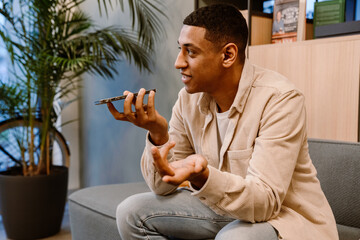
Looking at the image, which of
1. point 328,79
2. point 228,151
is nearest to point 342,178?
point 328,79

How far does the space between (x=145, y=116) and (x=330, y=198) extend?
0.86m

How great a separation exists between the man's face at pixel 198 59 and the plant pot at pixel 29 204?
1.61m

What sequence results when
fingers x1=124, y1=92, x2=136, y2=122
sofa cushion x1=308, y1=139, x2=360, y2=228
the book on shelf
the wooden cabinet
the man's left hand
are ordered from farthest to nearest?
1. the book on shelf
2. the wooden cabinet
3. sofa cushion x1=308, y1=139, x2=360, y2=228
4. fingers x1=124, y1=92, x2=136, y2=122
5. the man's left hand

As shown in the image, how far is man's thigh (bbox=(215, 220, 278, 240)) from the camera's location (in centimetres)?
109

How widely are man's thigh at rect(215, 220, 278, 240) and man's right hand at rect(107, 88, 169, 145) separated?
0.33m

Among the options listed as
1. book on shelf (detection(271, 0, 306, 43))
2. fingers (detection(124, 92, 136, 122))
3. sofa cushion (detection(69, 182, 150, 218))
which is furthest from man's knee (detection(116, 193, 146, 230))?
book on shelf (detection(271, 0, 306, 43))

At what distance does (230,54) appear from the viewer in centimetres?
133

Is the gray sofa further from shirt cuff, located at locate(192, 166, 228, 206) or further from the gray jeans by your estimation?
shirt cuff, located at locate(192, 166, 228, 206)

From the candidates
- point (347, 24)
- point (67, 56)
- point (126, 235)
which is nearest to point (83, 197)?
point (126, 235)

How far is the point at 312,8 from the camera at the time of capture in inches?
81.7

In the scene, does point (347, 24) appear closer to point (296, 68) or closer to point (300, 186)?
point (296, 68)

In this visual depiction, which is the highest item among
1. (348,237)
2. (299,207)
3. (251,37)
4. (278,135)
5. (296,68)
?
(251,37)

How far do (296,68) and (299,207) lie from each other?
877 mm

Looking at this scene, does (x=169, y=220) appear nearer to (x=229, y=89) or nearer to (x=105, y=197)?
(x=229, y=89)
